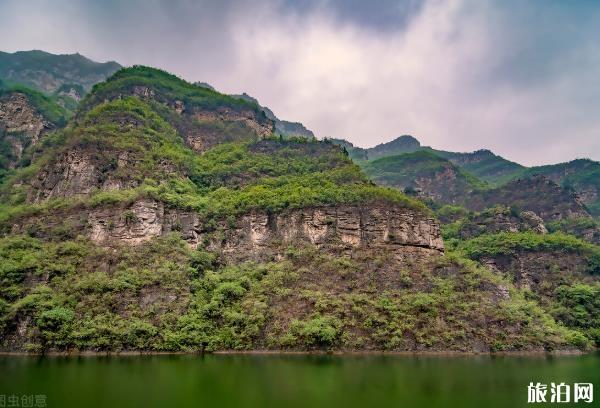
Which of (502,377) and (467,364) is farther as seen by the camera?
(467,364)

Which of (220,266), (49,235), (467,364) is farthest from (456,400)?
(49,235)

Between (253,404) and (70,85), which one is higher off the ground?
(70,85)

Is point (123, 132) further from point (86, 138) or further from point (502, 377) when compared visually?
→ point (502, 377)

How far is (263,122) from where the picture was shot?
9475cm

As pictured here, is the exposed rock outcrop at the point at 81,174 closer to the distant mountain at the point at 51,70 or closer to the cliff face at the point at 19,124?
the cliff face at the point at 19,124

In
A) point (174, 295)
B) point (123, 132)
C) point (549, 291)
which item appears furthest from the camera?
point (123, 132)

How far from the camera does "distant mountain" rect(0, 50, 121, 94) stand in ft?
419

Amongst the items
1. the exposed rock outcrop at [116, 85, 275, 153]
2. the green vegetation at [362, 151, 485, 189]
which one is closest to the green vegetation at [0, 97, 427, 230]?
the exposed rock outcrop at [116, 85, 275, 153]

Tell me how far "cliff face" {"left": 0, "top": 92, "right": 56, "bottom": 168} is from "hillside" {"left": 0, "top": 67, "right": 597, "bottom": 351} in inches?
269

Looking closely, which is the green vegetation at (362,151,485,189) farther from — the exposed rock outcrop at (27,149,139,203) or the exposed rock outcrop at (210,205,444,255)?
the exposed rock outcrop at (27,149,139,203)

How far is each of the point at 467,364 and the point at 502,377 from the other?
6549 millimetres

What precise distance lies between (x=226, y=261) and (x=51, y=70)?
11505cm

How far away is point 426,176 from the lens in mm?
118812
